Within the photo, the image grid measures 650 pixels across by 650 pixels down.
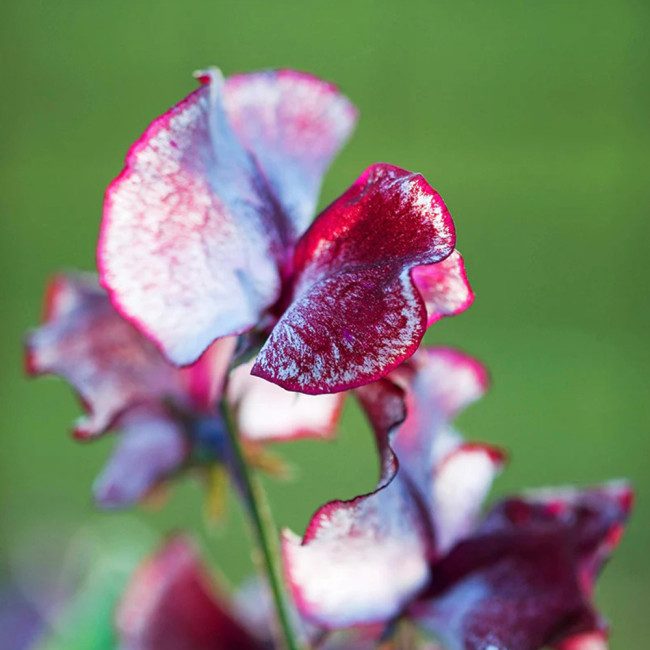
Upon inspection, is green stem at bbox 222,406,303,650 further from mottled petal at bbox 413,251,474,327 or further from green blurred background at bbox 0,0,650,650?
green blurred background at bbox 0,0,650,650

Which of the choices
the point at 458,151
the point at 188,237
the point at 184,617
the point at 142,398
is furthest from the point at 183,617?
the point at 458,151

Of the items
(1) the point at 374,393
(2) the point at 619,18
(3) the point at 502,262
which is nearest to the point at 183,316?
(1) the point at 374,393

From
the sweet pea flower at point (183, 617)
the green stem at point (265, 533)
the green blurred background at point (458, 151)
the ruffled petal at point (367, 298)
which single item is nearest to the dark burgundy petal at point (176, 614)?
the sweet pea flower at point (183, 617)

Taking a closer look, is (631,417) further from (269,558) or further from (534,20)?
(269,558)

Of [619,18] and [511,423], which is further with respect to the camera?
[619,18]

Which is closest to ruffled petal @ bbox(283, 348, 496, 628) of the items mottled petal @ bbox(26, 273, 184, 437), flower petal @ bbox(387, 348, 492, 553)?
flower petal @ bbox(387, 348, 492, 553)

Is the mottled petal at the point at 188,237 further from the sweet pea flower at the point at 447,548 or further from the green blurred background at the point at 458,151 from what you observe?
the green blurred background at the point at 458,151

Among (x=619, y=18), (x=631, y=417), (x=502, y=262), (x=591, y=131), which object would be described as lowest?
(x=631, y=417)
